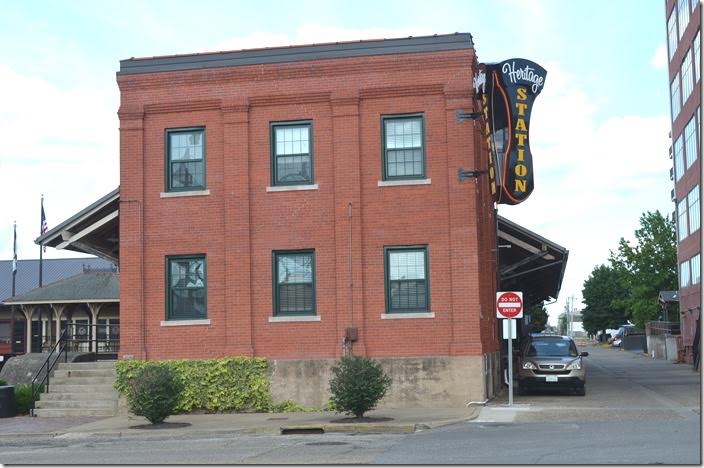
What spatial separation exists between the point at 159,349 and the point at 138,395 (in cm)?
378

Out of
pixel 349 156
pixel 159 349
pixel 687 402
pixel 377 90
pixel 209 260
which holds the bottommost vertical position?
pixel 687 402

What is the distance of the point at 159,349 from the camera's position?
75.6 ft

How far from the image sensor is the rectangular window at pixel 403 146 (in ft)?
73.5

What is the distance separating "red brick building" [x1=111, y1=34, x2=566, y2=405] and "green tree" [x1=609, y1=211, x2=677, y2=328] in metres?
58.5

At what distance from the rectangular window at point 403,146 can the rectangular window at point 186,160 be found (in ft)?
15.2

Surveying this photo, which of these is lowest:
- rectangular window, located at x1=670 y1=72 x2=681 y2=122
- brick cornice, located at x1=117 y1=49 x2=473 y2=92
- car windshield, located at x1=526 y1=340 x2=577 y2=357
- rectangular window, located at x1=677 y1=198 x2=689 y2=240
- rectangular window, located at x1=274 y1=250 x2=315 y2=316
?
car windshield, located at x1=526 y1=340 x2=577 y2=357

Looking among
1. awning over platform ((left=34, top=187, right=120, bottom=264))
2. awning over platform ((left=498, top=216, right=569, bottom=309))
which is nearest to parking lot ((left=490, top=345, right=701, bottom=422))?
awning over platform ((left=498, top=216, right=569, bottom=309))

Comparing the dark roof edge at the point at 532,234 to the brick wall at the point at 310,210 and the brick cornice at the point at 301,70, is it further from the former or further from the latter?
the brick cornice at the point at 301,70

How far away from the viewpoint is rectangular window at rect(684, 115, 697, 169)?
163 ft

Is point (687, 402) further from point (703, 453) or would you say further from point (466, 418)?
point (703, 453)

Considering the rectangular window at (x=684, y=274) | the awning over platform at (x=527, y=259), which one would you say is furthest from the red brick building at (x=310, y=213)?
the rectangular window at (x=684, y=274)

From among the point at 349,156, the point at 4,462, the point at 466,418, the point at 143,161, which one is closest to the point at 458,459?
the point at 466,418

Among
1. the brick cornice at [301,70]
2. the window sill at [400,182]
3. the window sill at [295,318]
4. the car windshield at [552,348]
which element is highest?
the brick cornice at [301,70]

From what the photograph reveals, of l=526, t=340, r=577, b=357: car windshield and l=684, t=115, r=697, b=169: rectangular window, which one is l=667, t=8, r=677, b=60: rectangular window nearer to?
l=684, t=115, r=697, b=169: rectangular window
